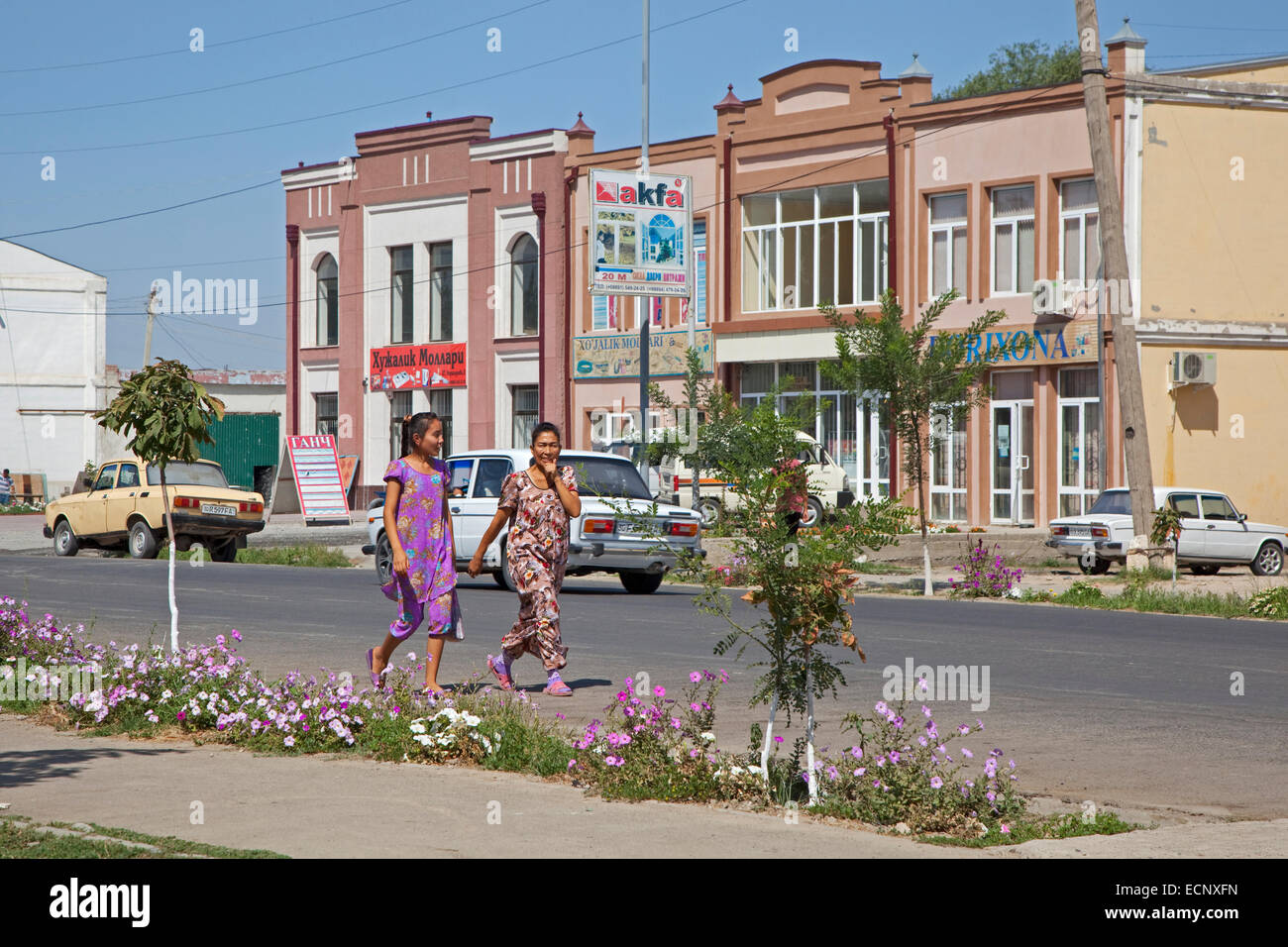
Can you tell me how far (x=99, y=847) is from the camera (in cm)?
612

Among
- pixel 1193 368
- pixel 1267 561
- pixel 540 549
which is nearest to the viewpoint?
pixel 540 549

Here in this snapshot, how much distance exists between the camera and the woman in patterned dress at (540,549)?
11211 millimetres

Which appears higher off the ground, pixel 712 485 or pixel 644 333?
pixel 644 333

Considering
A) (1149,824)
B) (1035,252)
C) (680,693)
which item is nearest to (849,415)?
(1035,252)

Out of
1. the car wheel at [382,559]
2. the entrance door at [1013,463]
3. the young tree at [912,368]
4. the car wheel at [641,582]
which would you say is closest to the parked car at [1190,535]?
the young tree at [912,368]

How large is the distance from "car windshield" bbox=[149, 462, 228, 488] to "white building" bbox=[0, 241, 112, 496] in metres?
34.9

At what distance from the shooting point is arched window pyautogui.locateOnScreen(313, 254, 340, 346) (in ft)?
164

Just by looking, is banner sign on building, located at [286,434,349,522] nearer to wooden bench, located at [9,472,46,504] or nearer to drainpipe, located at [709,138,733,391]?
drainpipe, located at [709,138,733,391]

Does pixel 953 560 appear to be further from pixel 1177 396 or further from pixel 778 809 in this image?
pixel 778 809

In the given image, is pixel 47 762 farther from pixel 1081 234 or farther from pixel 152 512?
pixel 1081 234

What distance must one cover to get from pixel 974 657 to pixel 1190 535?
14180mm

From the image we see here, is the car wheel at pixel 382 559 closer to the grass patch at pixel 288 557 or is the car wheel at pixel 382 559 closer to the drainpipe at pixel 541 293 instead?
the grass patch at pixel 288 557

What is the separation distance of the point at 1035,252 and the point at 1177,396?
13.2 ft

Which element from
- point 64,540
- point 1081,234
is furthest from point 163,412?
point 1081,234
